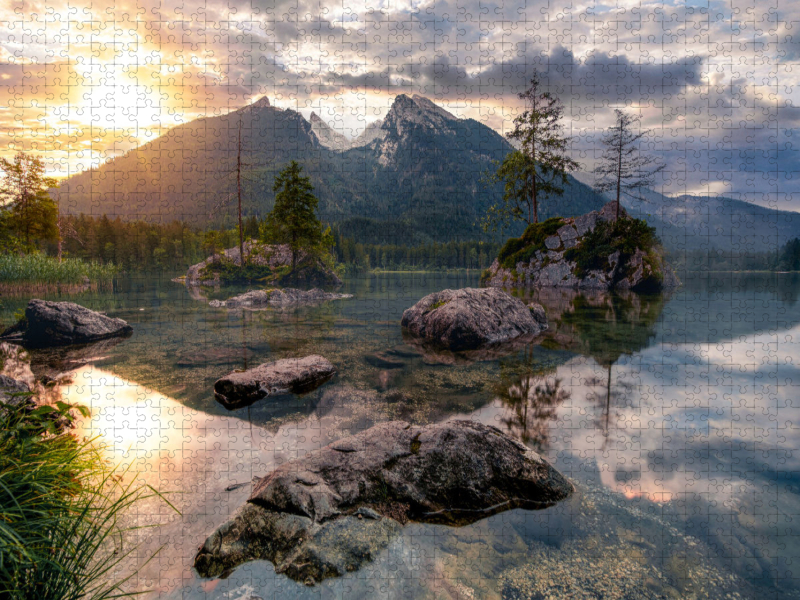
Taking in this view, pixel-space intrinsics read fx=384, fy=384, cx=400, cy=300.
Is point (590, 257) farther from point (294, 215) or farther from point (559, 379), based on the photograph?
point (559, 379)

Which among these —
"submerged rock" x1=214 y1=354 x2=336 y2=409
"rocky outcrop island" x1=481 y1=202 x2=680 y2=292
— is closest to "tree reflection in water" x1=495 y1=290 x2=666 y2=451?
"submerged rock" x1=214 y1=354 x2=336 y2=409

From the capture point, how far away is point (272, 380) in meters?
8.98

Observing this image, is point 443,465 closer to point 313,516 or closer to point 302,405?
point 313,516

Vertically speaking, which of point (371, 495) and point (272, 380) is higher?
point (272, 380)

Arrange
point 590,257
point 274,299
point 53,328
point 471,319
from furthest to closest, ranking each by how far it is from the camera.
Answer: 1. point 590,257
2. point 274,299
3. point 471,319
4. point 53,328

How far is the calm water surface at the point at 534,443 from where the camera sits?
3742mm

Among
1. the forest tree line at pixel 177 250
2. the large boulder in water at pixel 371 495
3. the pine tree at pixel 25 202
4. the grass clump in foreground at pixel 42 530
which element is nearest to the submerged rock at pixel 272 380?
the large boulder in water at pixel 371 495

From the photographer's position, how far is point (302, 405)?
26.9 feet

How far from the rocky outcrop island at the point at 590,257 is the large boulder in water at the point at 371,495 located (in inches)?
1471

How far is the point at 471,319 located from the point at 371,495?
10380 millimetres

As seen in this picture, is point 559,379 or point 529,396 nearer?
point 529,396

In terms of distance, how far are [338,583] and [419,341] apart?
11258 millimetres

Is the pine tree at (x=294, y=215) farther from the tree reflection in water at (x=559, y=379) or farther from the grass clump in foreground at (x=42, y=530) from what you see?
the grass clump in foreground at (x=42, y=530)

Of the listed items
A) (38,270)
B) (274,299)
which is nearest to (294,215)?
(274,299)
